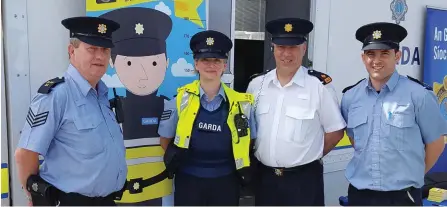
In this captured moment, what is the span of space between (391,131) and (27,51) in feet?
5.88

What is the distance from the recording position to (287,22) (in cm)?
234

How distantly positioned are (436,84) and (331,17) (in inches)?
56.9

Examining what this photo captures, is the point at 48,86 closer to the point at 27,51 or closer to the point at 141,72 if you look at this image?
the point at 27,51

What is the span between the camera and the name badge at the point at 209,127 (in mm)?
2141

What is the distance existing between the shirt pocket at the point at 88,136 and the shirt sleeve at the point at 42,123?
0.08 m

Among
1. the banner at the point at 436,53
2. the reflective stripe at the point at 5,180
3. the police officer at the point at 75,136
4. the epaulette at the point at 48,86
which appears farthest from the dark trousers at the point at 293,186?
the banner at the point at 436,53

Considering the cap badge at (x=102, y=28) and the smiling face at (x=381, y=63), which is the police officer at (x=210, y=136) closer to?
the cap badge at (x=102, y=28)

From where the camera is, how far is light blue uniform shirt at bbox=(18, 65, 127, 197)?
67.0 inches

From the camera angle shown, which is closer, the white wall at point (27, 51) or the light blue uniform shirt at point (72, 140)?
the light blue uniform shirt at point (72, 140)

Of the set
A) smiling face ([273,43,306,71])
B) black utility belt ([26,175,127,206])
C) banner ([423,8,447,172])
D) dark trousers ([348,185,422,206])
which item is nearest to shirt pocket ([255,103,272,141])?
smiling face ([273,43,306,71])

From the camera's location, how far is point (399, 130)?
207 cm

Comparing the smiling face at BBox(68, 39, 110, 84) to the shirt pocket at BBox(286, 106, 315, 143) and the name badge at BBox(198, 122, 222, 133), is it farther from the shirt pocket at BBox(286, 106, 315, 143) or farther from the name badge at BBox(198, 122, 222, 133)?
the shirt pocket at BBox(286, 106, 315, 143)

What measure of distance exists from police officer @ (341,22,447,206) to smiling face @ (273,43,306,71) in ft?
1.17

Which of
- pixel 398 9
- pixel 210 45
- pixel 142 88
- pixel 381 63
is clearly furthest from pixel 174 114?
pixel 398 9
